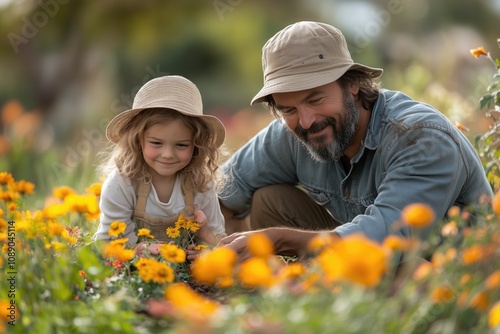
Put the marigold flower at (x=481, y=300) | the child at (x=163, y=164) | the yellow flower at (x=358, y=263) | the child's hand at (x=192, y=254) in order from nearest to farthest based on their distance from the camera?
1. the yellow flower at (x=358, y=263)
2. the marigold flower at (x=481, y=300)
3. the child's hand at (x=192, y=254)
4. the child at (x=163, y=164)

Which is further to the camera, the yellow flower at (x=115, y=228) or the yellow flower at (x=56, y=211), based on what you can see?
the yellow flower at (x=115, y=228)

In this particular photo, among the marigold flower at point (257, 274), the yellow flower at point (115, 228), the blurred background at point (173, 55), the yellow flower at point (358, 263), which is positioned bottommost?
the blurred background at point (173, 55)

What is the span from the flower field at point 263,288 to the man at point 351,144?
1.07ft

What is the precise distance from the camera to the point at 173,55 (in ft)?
56.6

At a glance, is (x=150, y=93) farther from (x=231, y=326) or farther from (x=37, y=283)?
(x=231, y=326)

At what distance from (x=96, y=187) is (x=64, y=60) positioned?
947 cm

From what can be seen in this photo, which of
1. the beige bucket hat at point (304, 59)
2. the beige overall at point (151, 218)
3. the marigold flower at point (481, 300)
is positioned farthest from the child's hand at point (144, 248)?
the marigold flower at point (481, 300)

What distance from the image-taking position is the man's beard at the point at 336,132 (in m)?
3.18

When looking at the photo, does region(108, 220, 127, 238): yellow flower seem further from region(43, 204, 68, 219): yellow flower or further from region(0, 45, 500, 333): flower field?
region(43, 204, 68, 219): yellow flower

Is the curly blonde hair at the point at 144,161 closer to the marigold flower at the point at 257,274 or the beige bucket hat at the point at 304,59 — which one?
the beige bucket hat at the point at 304,59

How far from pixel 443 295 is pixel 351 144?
1.58m

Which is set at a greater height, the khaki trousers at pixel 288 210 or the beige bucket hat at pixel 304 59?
the beige bucket hat at pixel 304 59

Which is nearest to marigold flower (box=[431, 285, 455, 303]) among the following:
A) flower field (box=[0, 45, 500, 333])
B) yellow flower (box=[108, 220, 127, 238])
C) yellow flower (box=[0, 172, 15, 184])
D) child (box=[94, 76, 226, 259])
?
flower field (box=[0, 45, 500, 333])

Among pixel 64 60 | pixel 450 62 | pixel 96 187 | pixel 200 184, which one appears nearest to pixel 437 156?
pixel 200 184
